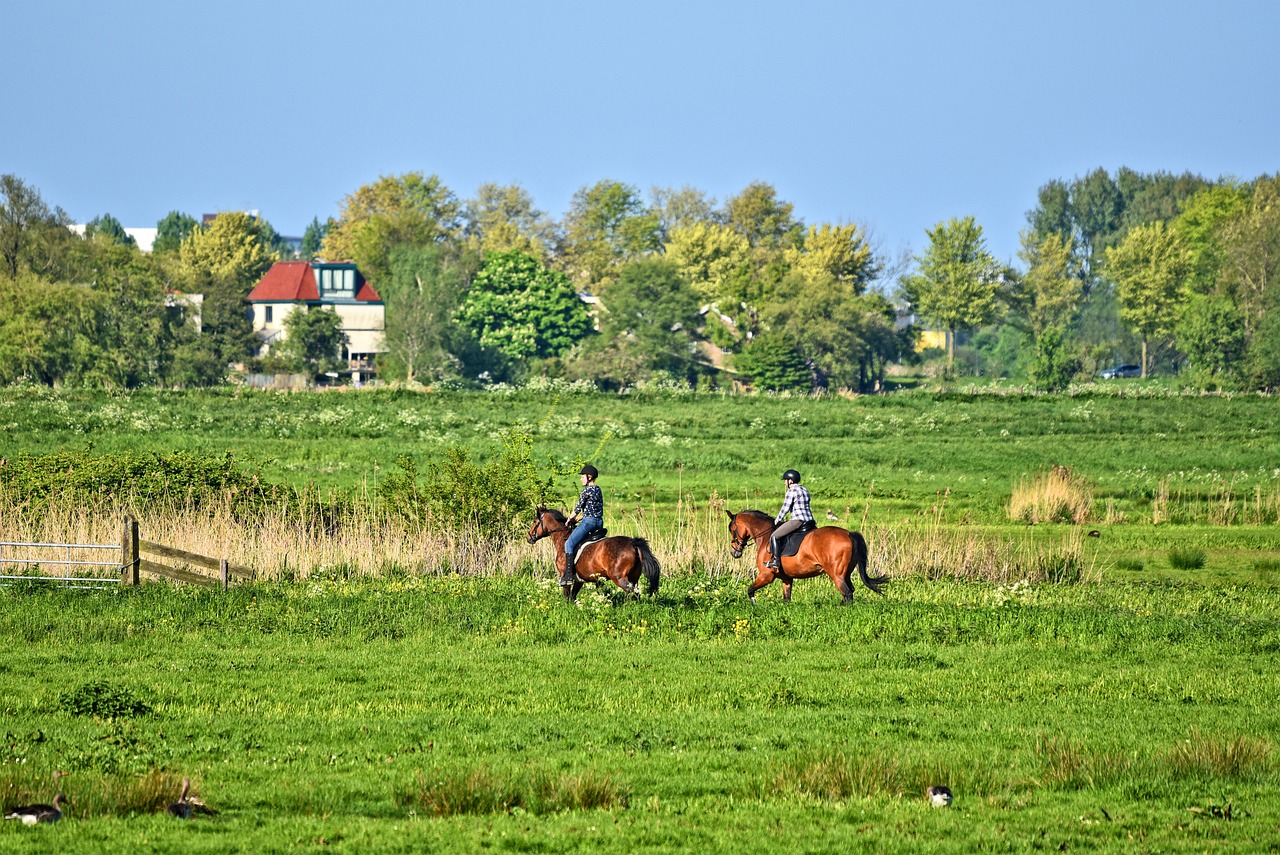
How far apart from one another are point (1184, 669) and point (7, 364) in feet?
271

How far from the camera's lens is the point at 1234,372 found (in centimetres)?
9681

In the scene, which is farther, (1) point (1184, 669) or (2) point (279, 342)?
(2) point (279, 342)

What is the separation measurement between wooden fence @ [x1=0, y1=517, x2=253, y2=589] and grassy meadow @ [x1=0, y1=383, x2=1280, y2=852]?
427mm

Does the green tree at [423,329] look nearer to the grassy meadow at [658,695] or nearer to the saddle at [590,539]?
the grassy meadow at [658,695]

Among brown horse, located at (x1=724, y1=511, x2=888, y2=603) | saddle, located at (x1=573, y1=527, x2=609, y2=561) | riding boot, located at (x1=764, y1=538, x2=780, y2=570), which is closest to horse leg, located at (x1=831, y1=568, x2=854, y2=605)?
brown horse, located at (x1=724, y1=511, x2=888, y2=603)

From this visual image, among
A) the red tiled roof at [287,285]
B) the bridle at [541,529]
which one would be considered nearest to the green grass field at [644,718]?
the bridle at [541,529]

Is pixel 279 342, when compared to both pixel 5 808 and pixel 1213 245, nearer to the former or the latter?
pixel 1213 245

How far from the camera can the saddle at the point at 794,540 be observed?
2203 centimetres

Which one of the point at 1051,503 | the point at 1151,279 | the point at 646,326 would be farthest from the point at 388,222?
the point at 1051,503

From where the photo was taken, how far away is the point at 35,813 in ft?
36.4

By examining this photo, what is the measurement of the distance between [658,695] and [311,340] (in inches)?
3491

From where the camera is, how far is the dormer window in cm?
11819

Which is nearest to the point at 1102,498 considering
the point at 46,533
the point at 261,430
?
the point at 46,533

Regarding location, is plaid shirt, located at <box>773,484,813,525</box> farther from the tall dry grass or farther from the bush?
the bush
